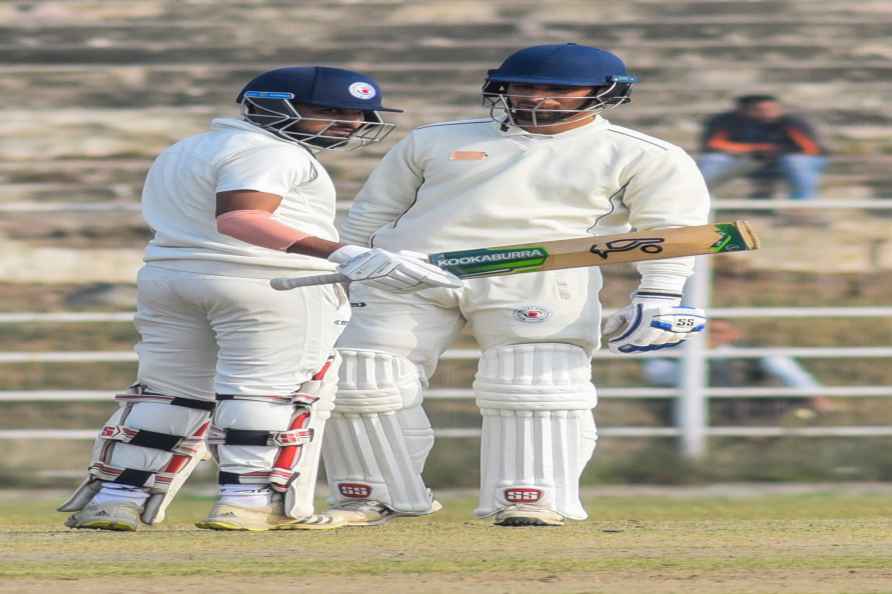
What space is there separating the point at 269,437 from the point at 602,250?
0.96 m

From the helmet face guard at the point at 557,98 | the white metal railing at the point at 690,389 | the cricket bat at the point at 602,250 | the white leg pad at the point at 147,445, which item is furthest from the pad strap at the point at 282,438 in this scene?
the white metal railing at the point at 690,389

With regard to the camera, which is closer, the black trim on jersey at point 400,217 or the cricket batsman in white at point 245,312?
the cricket batsman in white at point 245,312

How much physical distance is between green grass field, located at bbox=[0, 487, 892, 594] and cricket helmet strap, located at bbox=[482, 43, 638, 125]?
1.14 meters

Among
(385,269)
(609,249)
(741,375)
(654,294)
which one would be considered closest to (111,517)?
(385,269)

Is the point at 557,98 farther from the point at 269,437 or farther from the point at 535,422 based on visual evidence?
the point at 269,437

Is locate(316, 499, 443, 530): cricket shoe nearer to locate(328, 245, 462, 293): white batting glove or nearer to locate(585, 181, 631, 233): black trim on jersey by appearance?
locate(328, 245, 462, 293): white batting glove

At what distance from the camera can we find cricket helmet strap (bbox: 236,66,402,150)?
14.5ft

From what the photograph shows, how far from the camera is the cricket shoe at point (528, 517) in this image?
4496mm

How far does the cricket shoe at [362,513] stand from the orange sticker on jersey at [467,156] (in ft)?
3.14

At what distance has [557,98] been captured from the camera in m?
4.59

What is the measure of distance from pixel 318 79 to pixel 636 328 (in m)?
1.06

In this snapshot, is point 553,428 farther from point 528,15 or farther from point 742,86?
point 528,15

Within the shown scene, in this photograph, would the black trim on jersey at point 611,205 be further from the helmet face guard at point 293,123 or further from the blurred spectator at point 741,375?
the blurred spectator at point 741,375

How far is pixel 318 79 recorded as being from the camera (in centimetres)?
444
